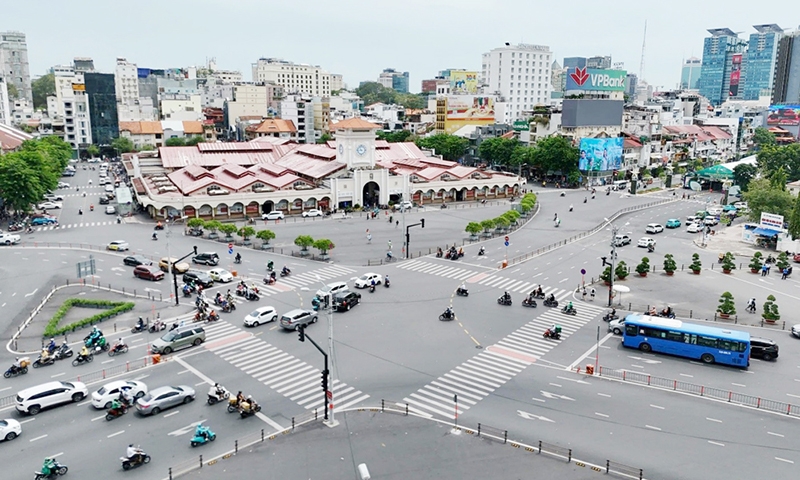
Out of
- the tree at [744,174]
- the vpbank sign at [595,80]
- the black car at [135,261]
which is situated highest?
the vpbank sign at [595,80]

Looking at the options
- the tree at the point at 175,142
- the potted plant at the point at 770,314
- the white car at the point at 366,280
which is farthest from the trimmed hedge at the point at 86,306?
the tree at the point at 175,142

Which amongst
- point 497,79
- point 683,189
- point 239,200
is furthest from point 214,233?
point 497,79

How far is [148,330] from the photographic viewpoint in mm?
40375

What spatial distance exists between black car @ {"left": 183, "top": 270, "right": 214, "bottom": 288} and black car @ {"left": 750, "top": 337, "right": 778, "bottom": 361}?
40.4 meters

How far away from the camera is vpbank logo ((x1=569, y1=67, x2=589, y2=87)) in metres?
117

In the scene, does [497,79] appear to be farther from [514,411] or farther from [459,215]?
[514,411]

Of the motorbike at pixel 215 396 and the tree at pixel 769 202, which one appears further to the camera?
the tree at pixel 769 202

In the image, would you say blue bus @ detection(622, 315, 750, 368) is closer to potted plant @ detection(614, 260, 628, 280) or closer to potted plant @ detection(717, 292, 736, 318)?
potted plant @ detection(717, 292, 736, 318)

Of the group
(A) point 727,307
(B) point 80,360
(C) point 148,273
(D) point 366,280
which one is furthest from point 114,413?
(A) point 727,307

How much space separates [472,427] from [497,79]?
172m

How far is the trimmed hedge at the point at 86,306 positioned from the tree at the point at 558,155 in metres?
85.9

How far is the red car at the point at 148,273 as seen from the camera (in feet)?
170

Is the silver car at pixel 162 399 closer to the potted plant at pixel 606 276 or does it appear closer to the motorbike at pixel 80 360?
the motorbike at pixel 80 360

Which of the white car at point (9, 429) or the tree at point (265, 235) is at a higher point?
the tree at point (265, 235)
